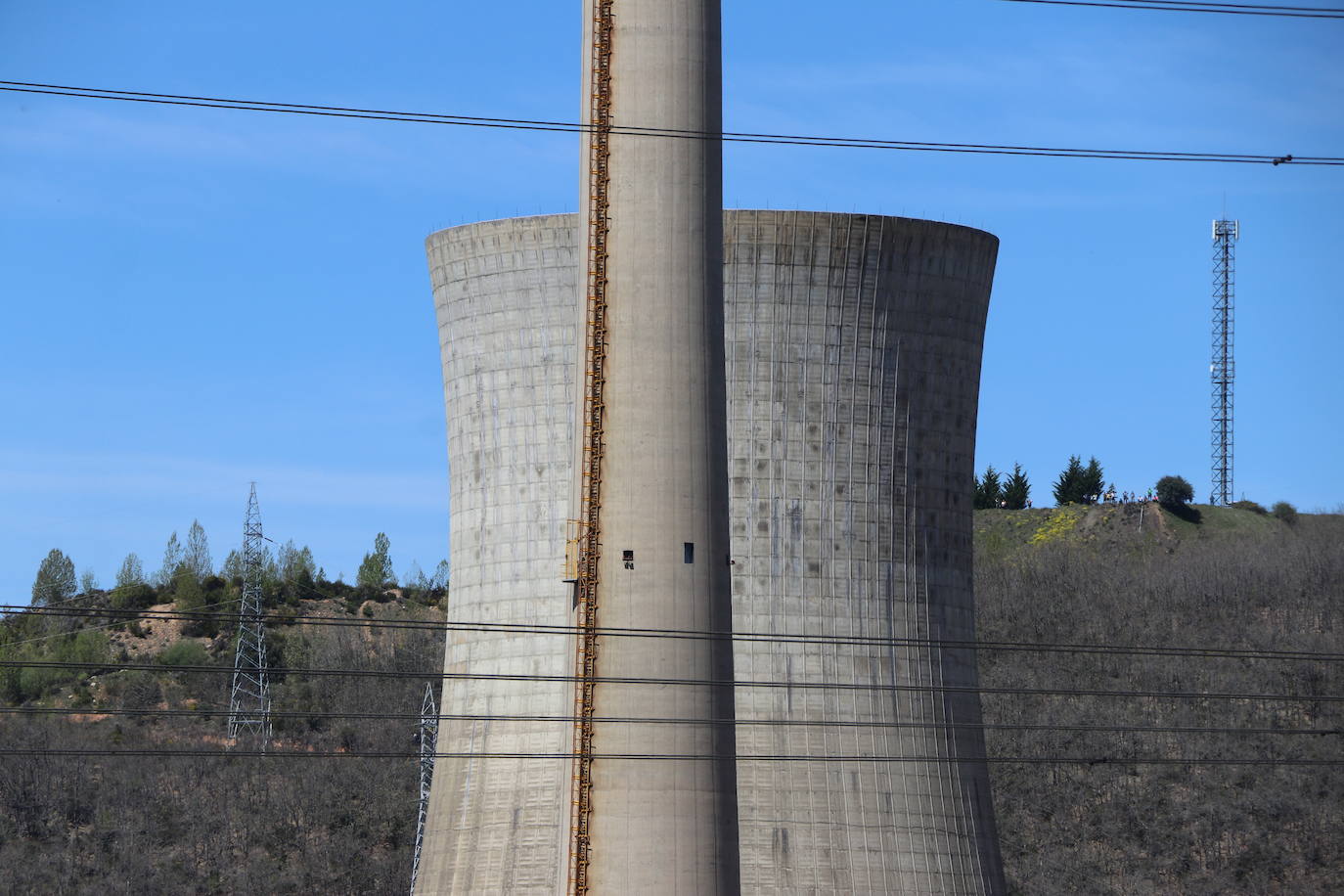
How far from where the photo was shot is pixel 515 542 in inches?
1312

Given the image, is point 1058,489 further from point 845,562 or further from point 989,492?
point 845,562

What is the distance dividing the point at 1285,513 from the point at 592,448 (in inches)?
3426

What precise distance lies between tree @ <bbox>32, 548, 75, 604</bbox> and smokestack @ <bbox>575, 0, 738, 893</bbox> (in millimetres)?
83616

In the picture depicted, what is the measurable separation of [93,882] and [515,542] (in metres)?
33.5

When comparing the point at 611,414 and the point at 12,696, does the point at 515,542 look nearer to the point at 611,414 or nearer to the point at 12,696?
the point at 611,414

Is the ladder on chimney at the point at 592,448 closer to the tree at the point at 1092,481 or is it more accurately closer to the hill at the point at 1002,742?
the hill at the point at 1002,742

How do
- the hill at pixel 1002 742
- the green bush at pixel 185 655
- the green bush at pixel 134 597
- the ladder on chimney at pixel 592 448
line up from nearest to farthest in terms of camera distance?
the ladder on chimney at pixel 592 448 → the hill at pixel 1002 742 → the green bush at pixel 185 655 → the green bush at pixel 134 597

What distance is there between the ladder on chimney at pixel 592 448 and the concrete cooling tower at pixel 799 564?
7.73 meters

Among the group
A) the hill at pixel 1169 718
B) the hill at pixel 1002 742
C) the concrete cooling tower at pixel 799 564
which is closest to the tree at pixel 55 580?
the hill at pixel 1002 742

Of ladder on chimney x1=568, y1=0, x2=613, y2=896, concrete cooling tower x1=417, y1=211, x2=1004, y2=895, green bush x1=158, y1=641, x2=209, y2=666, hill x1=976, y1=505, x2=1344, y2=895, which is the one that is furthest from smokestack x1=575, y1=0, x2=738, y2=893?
green bush x1=158, y1=641, x2=209, y2=666

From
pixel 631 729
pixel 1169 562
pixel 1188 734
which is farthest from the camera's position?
pixel 1169 562

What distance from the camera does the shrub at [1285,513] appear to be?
103750mm

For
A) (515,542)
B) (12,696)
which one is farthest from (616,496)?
(12,696)

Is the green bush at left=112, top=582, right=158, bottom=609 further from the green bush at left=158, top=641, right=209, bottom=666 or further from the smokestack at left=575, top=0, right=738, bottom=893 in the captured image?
the smokestack at left=575, top=0, right=738, bottom=893
